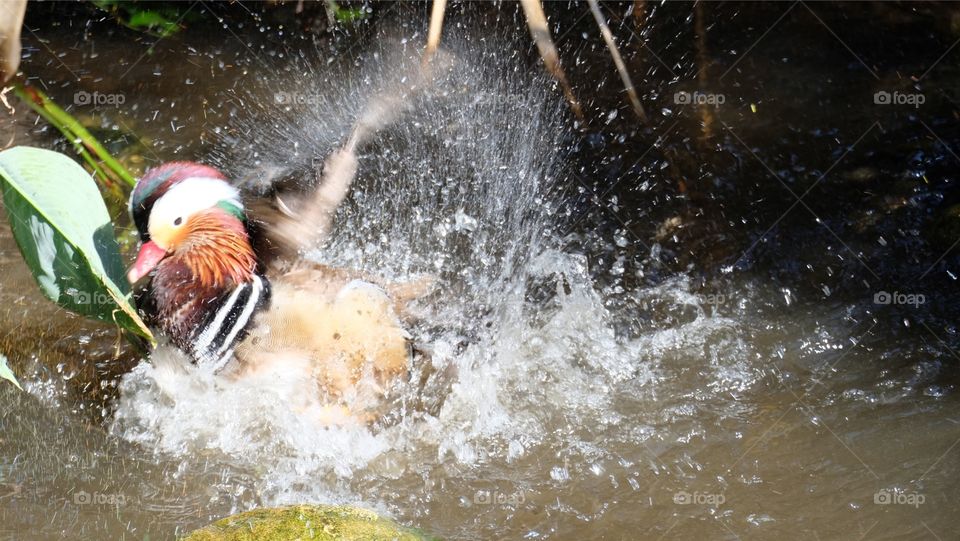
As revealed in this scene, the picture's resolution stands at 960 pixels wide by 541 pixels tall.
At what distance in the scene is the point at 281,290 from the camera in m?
2.56

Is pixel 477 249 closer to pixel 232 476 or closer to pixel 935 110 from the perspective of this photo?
pixel 232 476

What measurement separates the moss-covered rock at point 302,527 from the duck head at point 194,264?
812 millimetres

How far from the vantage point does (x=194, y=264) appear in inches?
97.5

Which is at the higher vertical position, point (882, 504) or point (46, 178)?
point (46, 178)

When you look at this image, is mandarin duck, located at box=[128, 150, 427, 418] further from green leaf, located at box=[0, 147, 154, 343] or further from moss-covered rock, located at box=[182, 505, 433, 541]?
green leaf, located at box=[0, 147, 154, 343]

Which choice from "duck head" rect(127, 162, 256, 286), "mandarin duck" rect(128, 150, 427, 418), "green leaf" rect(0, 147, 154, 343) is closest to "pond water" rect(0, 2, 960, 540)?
"mandarin duck" rect(128, 150, 427, 418)

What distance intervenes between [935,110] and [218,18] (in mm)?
3235

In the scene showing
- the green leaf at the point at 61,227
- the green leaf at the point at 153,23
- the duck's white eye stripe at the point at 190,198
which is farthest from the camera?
the green leaf at the point at 153,23

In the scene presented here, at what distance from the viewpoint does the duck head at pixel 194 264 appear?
7.85ft

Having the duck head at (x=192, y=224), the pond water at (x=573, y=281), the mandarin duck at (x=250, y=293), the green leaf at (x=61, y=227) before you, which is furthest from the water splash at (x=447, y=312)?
the green leaf at (x=61, y=227)

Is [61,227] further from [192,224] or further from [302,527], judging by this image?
[192,224]

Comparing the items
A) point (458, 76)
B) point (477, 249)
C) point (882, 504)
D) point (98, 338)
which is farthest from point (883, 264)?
point (98, 338)

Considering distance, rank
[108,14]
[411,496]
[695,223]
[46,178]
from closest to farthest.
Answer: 1. [46,178]
2. [411,496]
3. [695,223]
4. [108,14]

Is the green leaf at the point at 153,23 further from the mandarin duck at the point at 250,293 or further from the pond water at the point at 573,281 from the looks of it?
the mandarin duck at the point at 250,293
